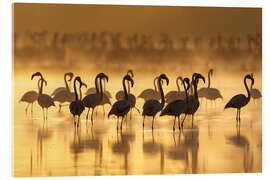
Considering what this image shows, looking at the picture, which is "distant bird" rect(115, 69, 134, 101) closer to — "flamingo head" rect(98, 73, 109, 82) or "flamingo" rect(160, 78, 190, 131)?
"flamingo head" rect(98, 73, 109, 82)

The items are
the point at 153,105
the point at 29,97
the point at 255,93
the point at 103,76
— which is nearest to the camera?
the point at 29,97

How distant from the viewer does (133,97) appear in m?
5.56

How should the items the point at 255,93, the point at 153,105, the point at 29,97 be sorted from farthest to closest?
the point at 255,93 < the point at 153,105 < the point at 29,97

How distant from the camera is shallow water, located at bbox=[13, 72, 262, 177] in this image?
5.42 meters

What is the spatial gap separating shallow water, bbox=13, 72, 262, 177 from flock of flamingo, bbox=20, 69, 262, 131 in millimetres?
52

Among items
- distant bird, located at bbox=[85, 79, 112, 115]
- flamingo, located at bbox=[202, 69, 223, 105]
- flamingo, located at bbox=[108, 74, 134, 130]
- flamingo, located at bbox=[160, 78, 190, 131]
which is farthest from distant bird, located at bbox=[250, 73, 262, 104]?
distant bird, located at bbox=[85, 79, 112, 115]

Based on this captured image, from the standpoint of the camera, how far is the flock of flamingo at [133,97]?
17.9ft

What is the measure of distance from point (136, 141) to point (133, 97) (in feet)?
1.43

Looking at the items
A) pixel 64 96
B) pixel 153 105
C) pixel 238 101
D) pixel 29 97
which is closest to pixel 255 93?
pixel 238 101

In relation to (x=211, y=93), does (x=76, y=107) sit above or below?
below

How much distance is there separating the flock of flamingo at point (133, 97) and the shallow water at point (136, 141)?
0.05 metres

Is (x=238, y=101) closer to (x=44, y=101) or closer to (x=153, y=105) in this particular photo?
(x=153, y=105)

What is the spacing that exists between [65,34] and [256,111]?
2.07 meters
